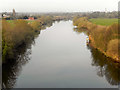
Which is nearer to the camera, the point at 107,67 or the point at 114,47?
the point at 107,67

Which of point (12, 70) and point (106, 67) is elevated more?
point (106, 67)

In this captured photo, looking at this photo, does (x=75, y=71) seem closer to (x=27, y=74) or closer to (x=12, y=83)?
(x=27, y=74)

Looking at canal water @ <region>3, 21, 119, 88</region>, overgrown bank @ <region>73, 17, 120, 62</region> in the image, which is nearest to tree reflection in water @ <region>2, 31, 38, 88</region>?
canal water @ <region>3, 21, 119, 88</region>

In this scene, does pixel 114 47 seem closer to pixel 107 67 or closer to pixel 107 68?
pixel 107 67

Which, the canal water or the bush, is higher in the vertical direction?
the bush

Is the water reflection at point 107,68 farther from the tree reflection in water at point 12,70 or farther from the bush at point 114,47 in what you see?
the tree reflection in water at point 12,70

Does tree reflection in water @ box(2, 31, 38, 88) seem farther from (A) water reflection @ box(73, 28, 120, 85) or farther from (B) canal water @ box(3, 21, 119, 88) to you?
(A) water reflection @ box(73, 28, 120, 85)

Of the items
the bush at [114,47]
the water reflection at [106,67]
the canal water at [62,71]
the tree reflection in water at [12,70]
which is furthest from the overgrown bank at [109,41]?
the tree reflection in water at [12,70]

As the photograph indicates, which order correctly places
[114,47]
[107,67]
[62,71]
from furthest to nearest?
1. [114,47]
2. [107,67]
3. [62,71]

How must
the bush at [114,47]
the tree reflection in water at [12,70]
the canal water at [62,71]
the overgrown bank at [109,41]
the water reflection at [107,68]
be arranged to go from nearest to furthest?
the canal water at [62,71] < the tree reflection in water at [12,70] < the water reflection at [107,68] < the bush at [114,47] < the overgrown bank at [109,41]

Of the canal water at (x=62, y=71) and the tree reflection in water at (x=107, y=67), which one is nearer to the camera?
the canal water at (x=62, y=71)

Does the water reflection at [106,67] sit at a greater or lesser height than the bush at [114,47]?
lesser

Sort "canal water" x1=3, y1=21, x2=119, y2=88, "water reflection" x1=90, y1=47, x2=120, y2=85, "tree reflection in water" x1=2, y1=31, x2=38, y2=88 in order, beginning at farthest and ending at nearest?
"water reflection" x1=90, y1=47, x2=120, y2=85 < "tree reflection in water" x1=2, y1=31, x2=38, y2=88 < "canal water" x1=3, y1=21, x2=119, y2=88

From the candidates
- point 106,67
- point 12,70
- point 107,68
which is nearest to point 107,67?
point 106,67
